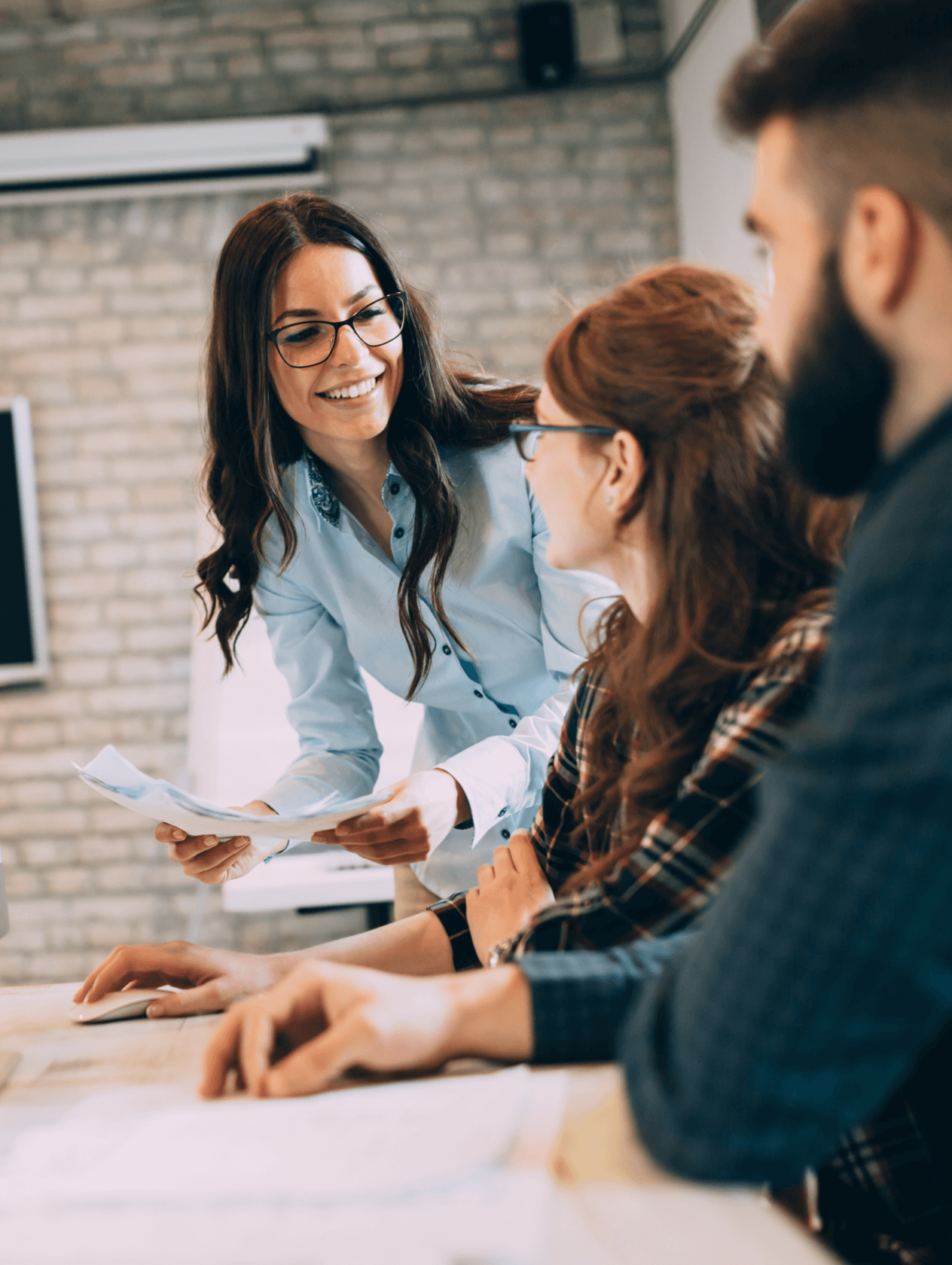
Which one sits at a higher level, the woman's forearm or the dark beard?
the dark beard

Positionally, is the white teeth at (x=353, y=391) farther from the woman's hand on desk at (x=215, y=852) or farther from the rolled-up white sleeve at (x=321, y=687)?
the woman's hand on desk at (x=215, y=852)

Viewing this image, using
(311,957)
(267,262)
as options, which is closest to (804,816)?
(311,957)

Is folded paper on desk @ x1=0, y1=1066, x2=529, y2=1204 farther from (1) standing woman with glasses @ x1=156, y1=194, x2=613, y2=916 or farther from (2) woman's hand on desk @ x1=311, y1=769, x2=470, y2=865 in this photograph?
(1) standing woman with glasses @ x1=156, y1=194, x2=613, y2=916

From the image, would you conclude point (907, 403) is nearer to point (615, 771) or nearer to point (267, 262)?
point (615, 771)

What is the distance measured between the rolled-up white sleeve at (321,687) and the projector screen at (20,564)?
2174 millimetres

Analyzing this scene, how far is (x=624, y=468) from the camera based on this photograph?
3.56 ft

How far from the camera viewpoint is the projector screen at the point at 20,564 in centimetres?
367

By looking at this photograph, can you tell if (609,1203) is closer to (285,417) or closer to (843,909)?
(843,909)

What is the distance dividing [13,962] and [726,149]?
150 inches

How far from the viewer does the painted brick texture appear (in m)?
3.68

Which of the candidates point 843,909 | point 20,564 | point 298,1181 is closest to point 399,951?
point 298,1181

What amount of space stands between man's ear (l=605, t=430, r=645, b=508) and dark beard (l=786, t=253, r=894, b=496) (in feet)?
1.24

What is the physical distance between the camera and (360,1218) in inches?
21.6

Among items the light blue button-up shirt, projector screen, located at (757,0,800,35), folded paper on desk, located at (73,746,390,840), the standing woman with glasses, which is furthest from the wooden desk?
projector screen, located at (757,0,800,35)
